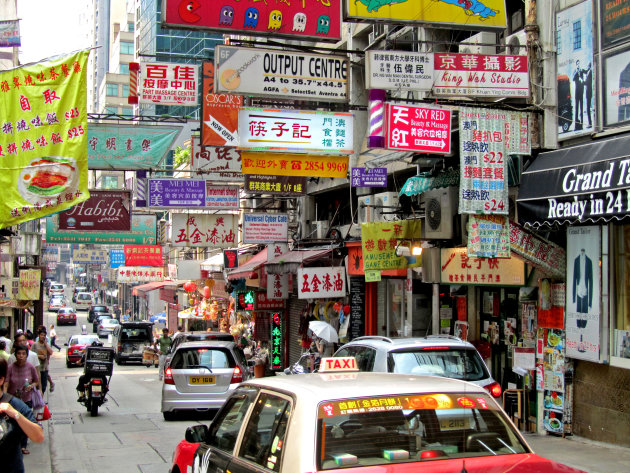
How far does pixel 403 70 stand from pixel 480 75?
1.27 metres

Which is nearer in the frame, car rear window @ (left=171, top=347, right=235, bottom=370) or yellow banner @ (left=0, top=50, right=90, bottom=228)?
yellow banner @ (left=0, top=50, right=90, bottom=228)

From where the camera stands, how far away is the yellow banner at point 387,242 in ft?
52.9

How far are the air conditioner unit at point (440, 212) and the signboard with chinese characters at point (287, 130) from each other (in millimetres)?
2598

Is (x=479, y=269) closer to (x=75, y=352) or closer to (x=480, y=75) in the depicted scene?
(x=480, y=75)

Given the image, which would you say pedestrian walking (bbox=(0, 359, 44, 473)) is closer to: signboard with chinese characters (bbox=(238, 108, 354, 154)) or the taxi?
the taxi

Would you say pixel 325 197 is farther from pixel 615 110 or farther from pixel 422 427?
pixel 422 427

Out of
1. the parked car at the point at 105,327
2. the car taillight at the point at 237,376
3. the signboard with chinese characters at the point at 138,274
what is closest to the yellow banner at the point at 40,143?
the car taillight at the point at 237,376

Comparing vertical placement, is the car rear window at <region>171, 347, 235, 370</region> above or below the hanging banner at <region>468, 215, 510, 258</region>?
below

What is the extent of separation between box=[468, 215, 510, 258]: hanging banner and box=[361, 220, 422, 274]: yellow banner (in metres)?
4.23

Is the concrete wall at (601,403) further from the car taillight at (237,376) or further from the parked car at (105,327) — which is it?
the parked car at (105,327)

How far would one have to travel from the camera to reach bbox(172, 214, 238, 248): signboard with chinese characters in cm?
2242

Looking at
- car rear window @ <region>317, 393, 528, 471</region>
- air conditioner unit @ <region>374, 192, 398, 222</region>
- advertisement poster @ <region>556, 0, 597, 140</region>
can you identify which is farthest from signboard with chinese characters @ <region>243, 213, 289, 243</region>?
car rear window @ <region>317, 393, 528, 471</region>

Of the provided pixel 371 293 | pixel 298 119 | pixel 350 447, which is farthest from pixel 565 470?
pixel 371 293

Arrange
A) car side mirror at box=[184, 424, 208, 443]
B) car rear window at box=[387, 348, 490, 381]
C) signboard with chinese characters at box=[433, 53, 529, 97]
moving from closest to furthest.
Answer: car side mirror at box=[184, 424, 208, 443] < car rear window at box=[387, 348, 490, 381] < signboard with chinese characters at box=[433, 53, 529, 97]
